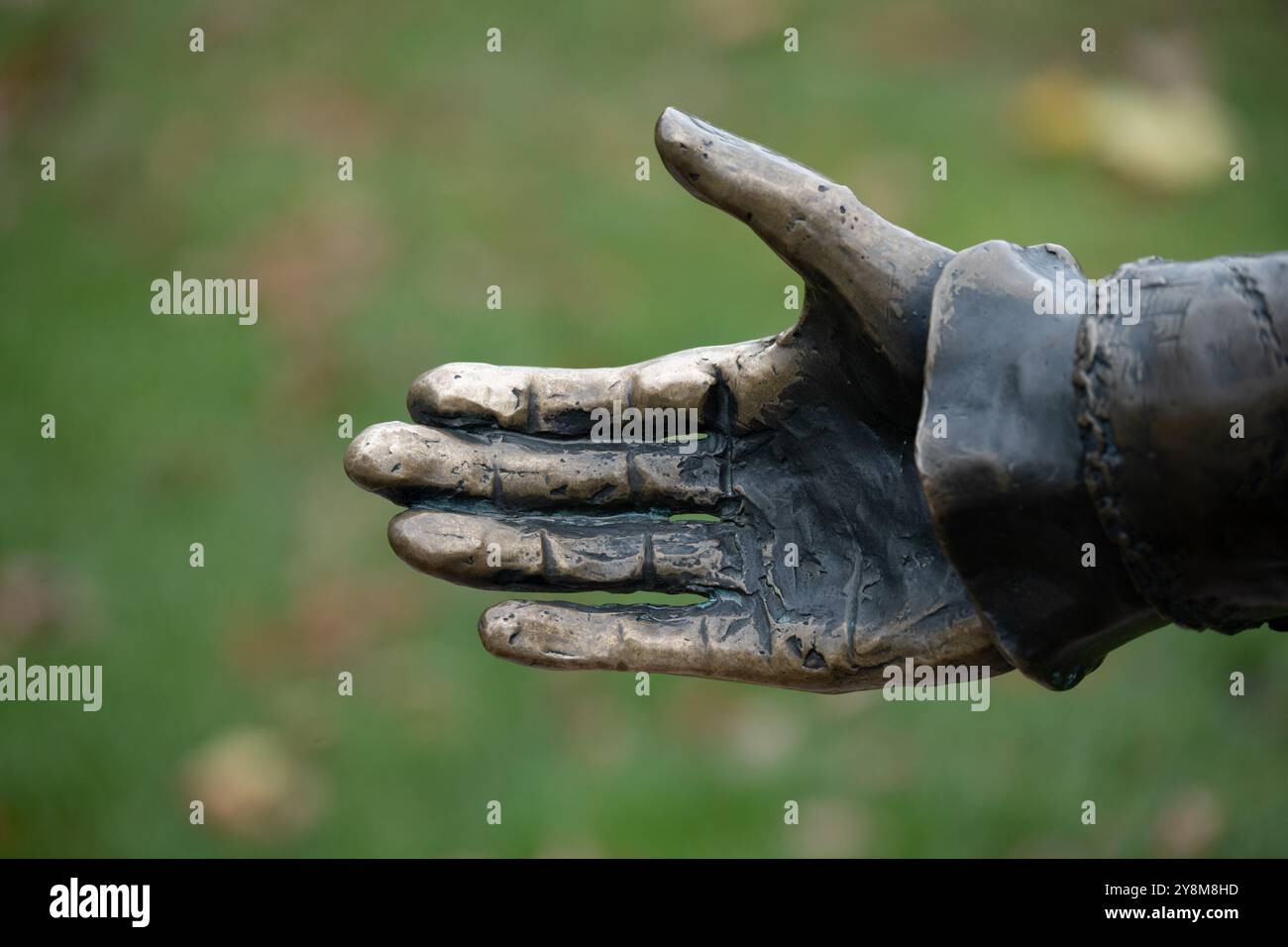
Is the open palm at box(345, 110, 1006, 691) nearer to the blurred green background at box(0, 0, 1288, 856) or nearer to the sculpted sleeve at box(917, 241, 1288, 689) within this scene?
the sculpted sleeve at box(917, 241, 1288, 689)

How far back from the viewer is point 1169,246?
154 inches

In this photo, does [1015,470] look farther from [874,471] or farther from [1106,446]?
[874,471]

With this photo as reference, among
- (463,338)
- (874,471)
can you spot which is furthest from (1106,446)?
(463,338)

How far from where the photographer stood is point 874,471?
1.94 m

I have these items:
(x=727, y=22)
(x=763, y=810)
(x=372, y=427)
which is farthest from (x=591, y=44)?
(x=372, y=427)

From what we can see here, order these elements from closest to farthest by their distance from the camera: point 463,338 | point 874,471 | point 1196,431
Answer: point 1196,431
point 874,471
point 463,338

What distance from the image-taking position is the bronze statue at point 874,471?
64.0 inches

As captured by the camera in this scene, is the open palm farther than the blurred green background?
No

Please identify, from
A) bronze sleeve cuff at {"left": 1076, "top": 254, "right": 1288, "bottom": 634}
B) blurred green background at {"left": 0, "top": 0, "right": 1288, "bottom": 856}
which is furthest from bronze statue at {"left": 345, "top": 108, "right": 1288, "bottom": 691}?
blurred green background at {"left": 0, "top": 0, "right": 1288, "bottom": 856}

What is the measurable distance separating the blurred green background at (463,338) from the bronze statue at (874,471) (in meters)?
1.11

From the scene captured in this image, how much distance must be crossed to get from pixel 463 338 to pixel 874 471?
6.56 feet

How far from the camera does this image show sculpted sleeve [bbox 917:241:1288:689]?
1.60 m

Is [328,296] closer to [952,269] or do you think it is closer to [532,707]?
[532,707]

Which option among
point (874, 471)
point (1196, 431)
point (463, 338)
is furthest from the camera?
point (463, 338)
